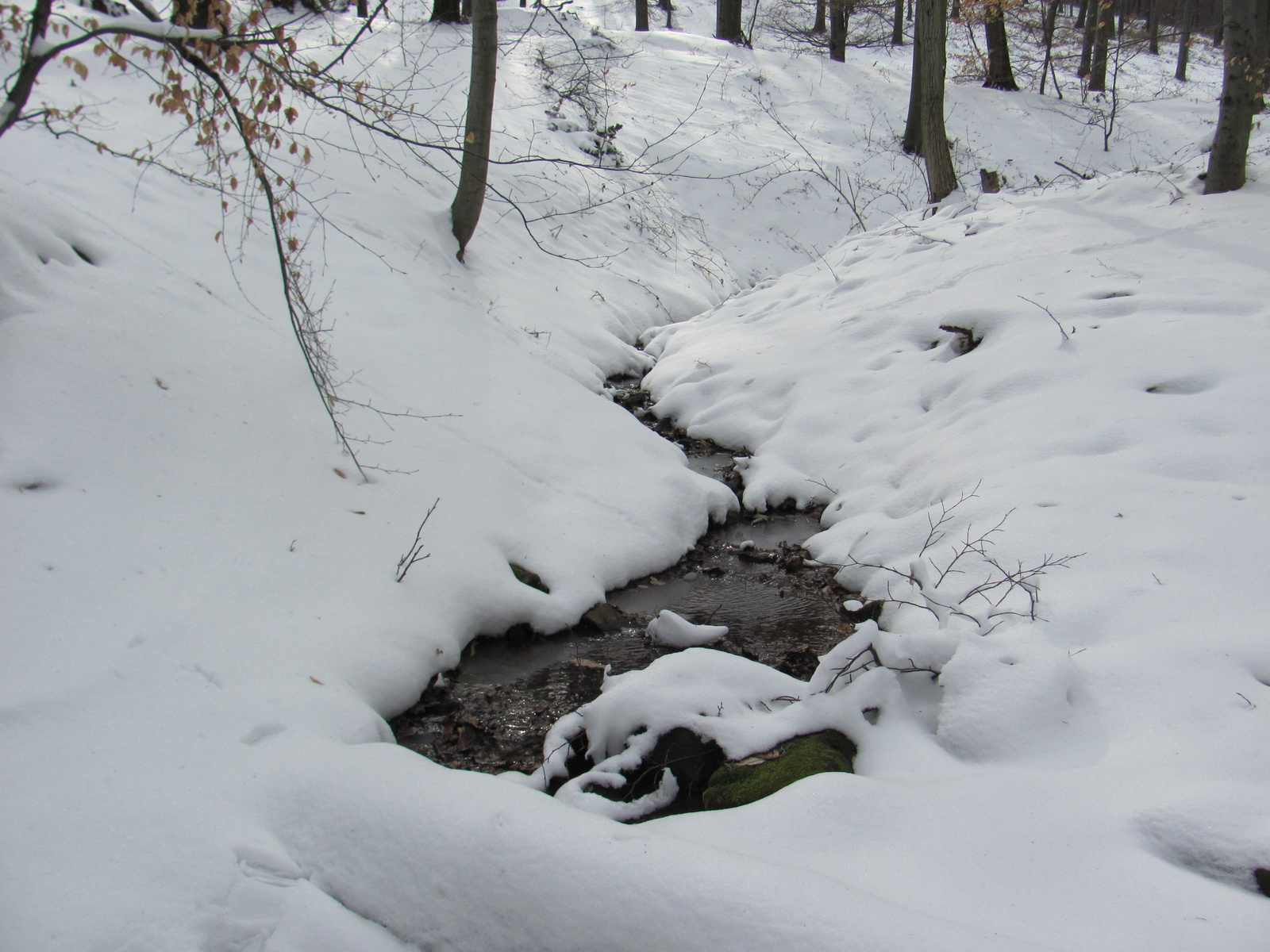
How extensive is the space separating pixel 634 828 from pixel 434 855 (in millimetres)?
524

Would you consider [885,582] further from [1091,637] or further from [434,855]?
[434,855]

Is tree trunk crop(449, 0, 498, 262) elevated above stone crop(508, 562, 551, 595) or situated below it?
above

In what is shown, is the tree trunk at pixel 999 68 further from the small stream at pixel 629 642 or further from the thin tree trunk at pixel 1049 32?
the small stream at pixel 629 642

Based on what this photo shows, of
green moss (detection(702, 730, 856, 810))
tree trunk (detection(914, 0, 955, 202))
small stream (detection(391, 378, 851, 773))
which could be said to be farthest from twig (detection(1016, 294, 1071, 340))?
tree trunk (detection(914, 0, 955, 202))

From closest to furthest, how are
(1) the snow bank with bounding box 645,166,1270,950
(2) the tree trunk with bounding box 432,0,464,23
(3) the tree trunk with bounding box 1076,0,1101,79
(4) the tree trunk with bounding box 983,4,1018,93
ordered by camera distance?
(1) the snow bank with bounding box 645,166,1270,950, (2) the tree trunk with bounding box 432,0,464,23, (4) the tree trunk with bounding box 983,4,1018,93, (3) the tree trunk with bounding box 1076,0,1101,79

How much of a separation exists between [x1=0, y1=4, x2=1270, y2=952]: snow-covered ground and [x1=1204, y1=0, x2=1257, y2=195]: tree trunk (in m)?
0.25

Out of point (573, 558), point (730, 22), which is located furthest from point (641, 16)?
point (573, 558)

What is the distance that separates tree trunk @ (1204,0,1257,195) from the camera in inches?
238

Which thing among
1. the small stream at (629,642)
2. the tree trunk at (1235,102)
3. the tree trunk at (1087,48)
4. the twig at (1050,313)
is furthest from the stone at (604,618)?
the tree trunk at (1087,48)

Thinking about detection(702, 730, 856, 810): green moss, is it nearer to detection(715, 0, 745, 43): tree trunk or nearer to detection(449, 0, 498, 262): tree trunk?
detection(449, 0, 498, 262): tree trunk

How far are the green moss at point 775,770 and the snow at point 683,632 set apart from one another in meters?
1.06

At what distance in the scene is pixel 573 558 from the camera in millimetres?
4422

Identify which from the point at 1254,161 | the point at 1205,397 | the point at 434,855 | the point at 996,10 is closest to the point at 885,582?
the point at 1205,397

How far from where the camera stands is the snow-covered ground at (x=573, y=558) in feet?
6.41
